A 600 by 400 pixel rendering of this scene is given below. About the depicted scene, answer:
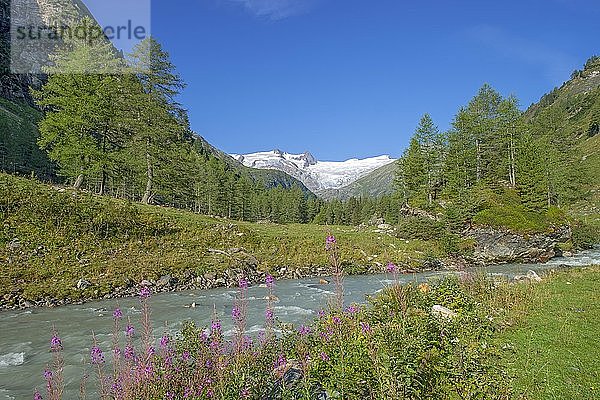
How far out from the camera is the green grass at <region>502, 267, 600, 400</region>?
659 centimetres

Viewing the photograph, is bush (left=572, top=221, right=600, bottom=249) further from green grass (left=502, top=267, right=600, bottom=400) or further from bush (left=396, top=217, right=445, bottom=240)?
green grass (left=502, top=267, right=600, bottom=400)

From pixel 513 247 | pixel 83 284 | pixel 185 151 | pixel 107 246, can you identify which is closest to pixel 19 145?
pixel 185 151

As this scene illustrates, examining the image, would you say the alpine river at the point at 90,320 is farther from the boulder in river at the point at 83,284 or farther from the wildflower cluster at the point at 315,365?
the boulder in river at the point at 83,284

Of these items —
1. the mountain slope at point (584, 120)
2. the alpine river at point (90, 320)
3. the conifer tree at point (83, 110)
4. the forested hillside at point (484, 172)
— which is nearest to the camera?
the alpine river at point (90, 320)

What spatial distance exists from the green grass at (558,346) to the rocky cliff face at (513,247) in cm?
2192

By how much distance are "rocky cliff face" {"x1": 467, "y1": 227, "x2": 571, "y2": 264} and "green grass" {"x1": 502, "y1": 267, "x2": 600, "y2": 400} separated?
21.9m

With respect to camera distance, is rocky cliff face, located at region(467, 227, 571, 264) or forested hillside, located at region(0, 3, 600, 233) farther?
rocky cliff face, located at region(467, 227, 571, 264)

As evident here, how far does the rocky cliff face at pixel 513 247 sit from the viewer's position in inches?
1344

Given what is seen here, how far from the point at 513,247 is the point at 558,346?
28987mm

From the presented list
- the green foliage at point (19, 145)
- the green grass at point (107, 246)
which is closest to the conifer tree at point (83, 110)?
the green grass at point (107, 246)

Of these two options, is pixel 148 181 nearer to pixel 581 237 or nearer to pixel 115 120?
pixel 115 120

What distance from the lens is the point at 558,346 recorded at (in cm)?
849

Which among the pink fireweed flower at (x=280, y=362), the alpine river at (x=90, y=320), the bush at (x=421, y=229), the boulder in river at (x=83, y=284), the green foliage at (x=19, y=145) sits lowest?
the alpine river at (x=90, y=320)

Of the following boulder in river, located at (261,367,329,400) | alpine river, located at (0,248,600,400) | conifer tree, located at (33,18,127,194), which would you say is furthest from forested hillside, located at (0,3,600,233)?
boulder in river, located at (261,367,329,400)
